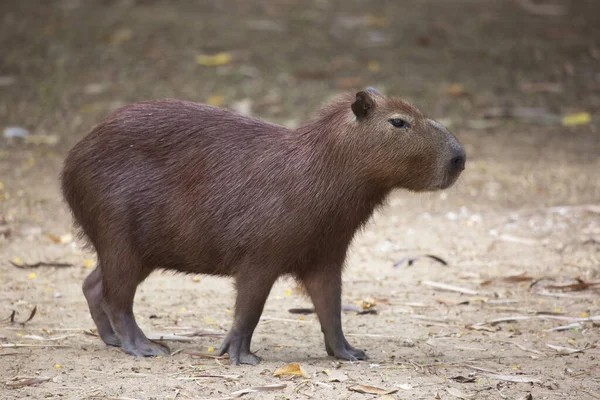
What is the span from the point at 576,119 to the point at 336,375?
22.0 feet

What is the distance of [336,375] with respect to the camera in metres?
4.54

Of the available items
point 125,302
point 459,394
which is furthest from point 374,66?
point 459,394

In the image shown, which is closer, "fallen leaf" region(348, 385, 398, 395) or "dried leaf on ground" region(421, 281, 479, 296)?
"fallen leaf" region(348, 385, 398, 395)

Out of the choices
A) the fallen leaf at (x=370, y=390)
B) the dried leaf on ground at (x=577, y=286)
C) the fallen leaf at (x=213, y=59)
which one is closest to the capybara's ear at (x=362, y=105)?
the fallen leaf at (x=370, y=390)

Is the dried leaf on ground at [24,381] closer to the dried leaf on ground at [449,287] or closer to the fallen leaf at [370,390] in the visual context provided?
the fallen leaf at [370,390]

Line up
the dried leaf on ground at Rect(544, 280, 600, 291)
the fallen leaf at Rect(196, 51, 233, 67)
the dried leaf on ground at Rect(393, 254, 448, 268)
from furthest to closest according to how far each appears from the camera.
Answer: the fallen leaf at Rect(196, 51, 233, 67), the dried leaf on ground at Rect(393, 254, 448, 268), the dried leaf on ground at Rect(544, 280, 600, 291)

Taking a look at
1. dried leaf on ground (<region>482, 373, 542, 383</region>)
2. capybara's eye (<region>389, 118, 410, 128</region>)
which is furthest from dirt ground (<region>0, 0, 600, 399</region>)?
capybara's eye (<region>389, 118, 410, 128</region>)

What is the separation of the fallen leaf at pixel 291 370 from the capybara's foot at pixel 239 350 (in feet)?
0.88

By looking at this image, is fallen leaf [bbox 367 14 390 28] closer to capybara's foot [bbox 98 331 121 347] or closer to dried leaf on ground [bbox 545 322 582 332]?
dried leaf on ground [bbox 545 322 582 332]

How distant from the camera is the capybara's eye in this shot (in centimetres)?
479

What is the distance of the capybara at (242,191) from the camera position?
15.7 feet

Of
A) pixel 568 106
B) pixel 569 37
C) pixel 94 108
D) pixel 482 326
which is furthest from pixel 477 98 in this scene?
pixel 482 326

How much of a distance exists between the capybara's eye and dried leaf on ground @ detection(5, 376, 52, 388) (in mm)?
2057

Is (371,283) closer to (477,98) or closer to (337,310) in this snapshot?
(337,310)
